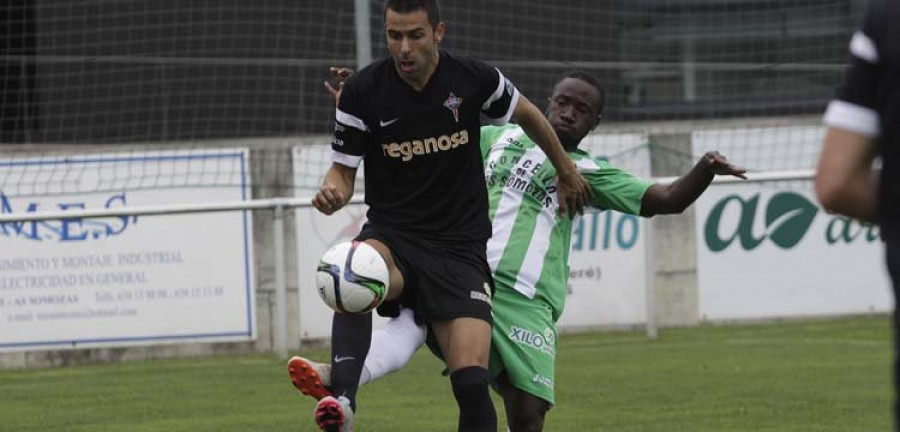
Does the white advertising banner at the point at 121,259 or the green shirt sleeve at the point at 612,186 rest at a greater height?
the green shirt sleeve at the point at 612,186

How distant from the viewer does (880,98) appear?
3.18 m

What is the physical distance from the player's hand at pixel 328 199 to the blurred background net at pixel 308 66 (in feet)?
30.5

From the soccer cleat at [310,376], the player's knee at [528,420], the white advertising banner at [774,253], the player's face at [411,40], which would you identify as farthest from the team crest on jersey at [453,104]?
the white advertising banner at [774,253]

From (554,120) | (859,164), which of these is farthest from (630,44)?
(859,164)

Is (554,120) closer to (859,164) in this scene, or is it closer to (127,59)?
(859,164)

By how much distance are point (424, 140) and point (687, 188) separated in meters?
1.14

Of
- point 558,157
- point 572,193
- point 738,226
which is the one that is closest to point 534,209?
point 572,193

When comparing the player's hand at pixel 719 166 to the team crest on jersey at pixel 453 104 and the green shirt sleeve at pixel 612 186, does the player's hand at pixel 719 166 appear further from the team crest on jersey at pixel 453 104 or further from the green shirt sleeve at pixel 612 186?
the team crest on jersey at pixel 453 104

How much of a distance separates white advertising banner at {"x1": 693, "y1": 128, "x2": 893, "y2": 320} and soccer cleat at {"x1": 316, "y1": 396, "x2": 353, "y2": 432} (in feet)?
31.2

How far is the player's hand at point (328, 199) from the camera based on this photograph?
18.9 ft

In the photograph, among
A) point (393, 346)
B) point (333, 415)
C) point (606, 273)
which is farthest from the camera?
point (606, 273)

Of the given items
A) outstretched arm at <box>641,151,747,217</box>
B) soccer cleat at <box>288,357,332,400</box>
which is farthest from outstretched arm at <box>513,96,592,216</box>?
soccer cleat at <box>288,357,332,400</box>

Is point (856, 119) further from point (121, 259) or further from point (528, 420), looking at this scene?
point (121, 259)

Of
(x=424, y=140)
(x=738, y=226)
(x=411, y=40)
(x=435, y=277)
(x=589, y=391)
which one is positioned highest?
(x=411, y=40)
